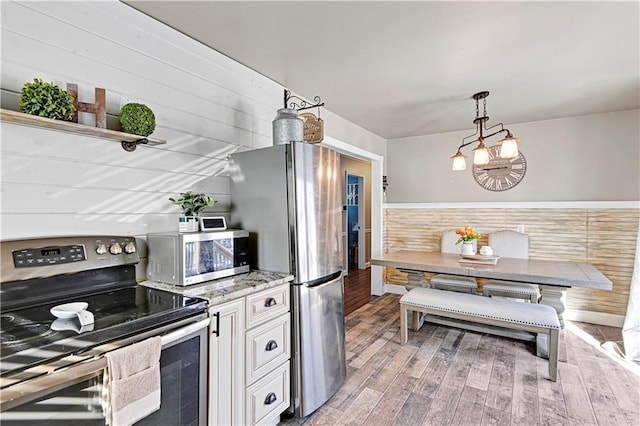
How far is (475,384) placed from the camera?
2.35 m

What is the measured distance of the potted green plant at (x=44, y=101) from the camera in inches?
49.4

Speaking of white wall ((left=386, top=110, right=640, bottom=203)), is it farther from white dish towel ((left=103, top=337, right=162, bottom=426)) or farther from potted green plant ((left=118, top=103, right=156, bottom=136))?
white dish towel ((left=103, top=337, right=162, bottom=426))

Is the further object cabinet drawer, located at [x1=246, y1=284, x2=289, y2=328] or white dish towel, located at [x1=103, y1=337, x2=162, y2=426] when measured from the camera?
cabinet drawer, located at [x1=246, y1=284, x2=289, y2=328]

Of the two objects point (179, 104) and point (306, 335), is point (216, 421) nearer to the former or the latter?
point (306, 335)

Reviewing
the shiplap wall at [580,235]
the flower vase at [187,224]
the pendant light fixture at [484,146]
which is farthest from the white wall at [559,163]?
the flower vase at [187,224]

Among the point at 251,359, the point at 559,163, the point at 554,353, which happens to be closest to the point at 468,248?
the point at 554,353

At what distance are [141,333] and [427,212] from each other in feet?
13.7

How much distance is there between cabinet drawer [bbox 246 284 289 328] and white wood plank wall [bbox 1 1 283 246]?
722 mm

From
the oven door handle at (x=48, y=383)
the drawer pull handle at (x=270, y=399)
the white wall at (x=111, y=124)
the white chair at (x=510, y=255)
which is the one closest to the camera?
the oven door handle at (x=48, y=383)

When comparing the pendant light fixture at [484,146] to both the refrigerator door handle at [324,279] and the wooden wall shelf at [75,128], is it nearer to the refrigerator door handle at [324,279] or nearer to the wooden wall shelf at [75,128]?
the refrigerator door handle at [324,279]

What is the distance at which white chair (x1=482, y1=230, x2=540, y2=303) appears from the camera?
10.7ft

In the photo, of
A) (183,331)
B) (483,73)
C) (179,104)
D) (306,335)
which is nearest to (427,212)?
(483,73)

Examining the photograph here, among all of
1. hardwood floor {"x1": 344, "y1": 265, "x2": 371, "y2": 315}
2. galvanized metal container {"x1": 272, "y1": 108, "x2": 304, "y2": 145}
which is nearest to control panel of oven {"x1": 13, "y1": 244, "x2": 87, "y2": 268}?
galvanized metal container {"x1": 272, "y1": 108, "x2": 304, "y2": 145}

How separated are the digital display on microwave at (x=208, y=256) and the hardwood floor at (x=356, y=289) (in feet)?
8.24
